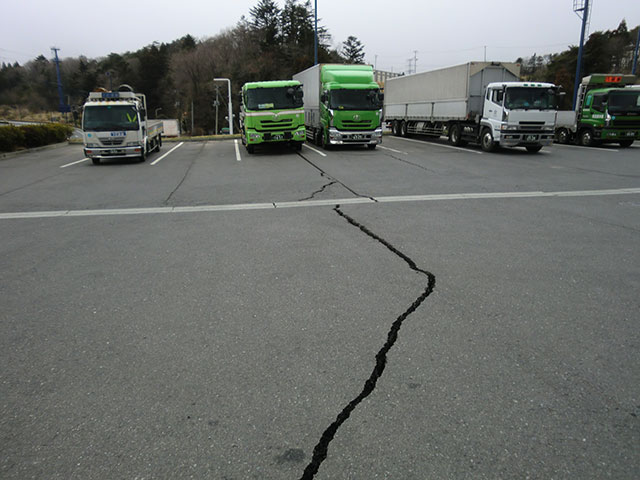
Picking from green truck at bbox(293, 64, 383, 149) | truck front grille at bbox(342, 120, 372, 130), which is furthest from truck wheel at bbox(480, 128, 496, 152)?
truck front grille at bbox(342, 120, 372, 130)

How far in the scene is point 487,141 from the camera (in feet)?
63.6

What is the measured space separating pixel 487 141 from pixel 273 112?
9128 millimetres

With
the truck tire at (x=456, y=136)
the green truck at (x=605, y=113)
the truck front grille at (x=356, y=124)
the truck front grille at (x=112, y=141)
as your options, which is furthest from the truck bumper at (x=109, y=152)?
the green truck at (x=605, y=113)

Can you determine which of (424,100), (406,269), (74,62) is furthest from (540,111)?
(74,62)

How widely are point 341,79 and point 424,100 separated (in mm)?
6929

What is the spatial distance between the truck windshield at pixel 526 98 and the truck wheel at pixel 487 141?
157 centimetres

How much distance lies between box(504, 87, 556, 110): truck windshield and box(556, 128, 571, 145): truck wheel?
6.84m

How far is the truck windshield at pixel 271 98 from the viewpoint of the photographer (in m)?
17.9

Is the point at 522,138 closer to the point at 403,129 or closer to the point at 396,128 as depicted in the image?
the point at 403,129

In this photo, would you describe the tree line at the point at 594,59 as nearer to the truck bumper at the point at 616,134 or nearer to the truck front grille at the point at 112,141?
the truck bumper at the point at 616,134

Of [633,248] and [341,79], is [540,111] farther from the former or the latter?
[633,248]

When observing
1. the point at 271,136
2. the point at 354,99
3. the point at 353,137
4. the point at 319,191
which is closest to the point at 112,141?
the point at 271,136

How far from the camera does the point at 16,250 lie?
6.24m

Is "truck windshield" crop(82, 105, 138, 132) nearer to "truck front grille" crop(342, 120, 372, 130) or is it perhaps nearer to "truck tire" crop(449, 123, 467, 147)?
"truck front grille" crop(342, 120, 372, 130)
